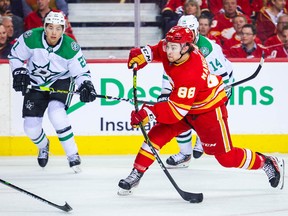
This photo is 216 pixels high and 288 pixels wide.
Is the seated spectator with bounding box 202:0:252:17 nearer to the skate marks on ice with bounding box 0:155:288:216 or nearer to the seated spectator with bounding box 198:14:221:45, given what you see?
the seated spectator with bounding box 198:14:221:45

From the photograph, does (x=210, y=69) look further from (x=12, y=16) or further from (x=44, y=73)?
(x=12, y=16)

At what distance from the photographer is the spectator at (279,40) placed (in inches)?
292

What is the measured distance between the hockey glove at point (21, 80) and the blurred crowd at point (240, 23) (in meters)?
1.72

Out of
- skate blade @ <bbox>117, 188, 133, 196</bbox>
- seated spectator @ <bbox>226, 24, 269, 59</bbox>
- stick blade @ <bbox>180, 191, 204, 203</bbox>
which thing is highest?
seated spectator @ <bbox>226, 24, 269, 59</bbox>

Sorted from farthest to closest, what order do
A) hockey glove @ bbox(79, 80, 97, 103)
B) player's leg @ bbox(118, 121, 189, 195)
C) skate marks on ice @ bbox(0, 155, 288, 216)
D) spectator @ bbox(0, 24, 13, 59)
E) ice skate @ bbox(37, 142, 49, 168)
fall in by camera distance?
spectator @ bbox(0, 24, 13, 59)
ice skate @ bbox(37, 142, 49, 168)
hockey glove @ bbox(79, 80, 97, 103)
player's leg @ bbox(118, 121, 189, 195)
skate marks on ice @ bbox(0, 155, 288, 216)

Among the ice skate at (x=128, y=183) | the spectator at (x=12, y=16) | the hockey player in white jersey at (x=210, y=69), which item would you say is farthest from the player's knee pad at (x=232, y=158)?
the spectator at (x=12, y=16)

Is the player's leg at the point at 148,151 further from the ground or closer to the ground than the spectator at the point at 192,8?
closer to the ground

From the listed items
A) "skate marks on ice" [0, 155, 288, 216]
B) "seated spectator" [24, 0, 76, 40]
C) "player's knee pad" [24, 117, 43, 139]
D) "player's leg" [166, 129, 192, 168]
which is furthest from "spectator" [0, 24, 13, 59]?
"player's leg" [166, 129, 192, 168]

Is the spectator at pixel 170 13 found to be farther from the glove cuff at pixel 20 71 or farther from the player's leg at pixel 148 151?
the player's leg at pixel 148 151

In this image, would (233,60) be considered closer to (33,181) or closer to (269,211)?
(33,181)

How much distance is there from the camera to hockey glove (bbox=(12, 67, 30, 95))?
600 cm

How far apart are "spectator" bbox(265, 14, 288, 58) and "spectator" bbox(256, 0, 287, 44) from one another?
1.7 inches

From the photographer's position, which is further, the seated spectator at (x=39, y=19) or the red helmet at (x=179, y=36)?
the seated spectator at (x=39, y=19)

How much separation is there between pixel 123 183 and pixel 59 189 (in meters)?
0.51
